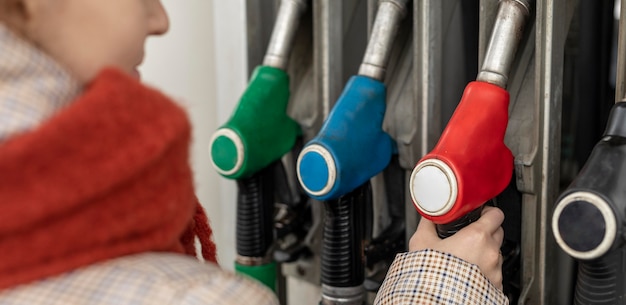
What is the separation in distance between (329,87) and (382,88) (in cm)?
12

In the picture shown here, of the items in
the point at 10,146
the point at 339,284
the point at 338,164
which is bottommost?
the point at 339,284

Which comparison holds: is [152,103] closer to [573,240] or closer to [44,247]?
[44,247]

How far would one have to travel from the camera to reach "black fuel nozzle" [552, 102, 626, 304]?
47cm

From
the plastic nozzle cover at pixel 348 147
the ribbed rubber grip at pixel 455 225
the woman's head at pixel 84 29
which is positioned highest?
the woman's head at pixel 84 29

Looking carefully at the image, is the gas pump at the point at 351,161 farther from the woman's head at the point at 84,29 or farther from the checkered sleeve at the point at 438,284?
the woman's head at the point at 84,29

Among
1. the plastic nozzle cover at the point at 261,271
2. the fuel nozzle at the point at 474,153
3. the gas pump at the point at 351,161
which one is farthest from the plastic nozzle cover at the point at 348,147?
the plastic nozzle cover at the point at 261,271

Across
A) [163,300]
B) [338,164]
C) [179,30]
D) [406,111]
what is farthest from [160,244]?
[179,30]

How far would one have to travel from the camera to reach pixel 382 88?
68 cm

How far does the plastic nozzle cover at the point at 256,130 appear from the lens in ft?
2.43

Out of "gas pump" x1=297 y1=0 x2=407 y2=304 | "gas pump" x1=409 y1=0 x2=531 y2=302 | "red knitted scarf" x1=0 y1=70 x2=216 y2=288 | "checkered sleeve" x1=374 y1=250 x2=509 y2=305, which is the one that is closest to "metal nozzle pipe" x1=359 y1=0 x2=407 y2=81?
"gas pump" x1=297 y1=0 x2=407 y2=304

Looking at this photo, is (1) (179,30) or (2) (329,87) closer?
(2) (329,87)

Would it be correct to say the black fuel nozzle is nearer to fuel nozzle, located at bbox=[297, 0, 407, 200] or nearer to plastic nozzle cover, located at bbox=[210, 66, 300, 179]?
fuel nozzle, located at bbox=[297, 0, 407, 200]

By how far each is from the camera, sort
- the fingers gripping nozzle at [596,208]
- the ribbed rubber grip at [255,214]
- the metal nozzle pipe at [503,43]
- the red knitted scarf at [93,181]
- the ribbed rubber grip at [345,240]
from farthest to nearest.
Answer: the ribbed rubber grip at [255,214] < the ribbed rubber grip at [345,240] < the metal nozzle pipe at [503,43] < the fingers gripping nozzle at [596,208] < the red knitted scarf at [93,181]

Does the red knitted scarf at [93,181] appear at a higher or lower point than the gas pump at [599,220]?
higher
